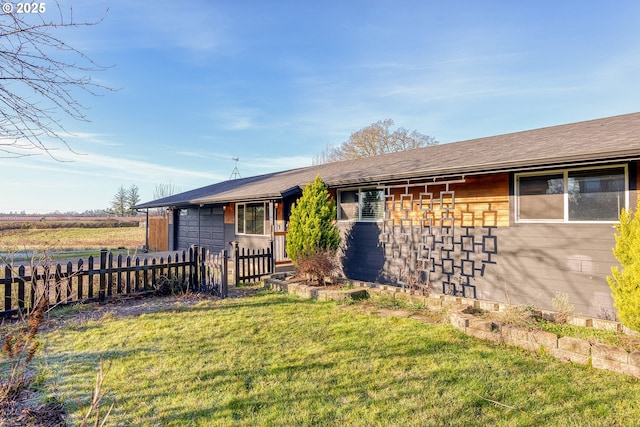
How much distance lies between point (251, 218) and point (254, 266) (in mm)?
4560

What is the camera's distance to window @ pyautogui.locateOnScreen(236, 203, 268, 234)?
12.9 meters

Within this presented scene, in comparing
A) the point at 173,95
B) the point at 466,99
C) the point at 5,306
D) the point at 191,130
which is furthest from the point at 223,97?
the point at 5,306

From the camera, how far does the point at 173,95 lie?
53.1 ft

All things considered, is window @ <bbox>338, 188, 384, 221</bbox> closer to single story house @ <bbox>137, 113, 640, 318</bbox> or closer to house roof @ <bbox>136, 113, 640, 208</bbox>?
single story house @ <bbox>137, 113, 640, 318</bbox>

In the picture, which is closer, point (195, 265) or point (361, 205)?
point (195, 265)

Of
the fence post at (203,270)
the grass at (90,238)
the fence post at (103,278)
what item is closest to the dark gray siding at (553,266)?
the fence post at (203,270)

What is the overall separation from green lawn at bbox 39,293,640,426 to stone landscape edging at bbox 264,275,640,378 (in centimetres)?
15

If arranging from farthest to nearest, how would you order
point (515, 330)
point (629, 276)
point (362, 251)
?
point (362, 251) → point (515, 330) → point (629, 276)

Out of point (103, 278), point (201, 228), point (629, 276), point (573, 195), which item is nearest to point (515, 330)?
point (629, 276)

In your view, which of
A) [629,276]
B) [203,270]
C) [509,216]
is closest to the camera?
[629,276]

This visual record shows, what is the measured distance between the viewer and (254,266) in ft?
29.7

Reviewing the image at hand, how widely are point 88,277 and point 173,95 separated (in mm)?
12050

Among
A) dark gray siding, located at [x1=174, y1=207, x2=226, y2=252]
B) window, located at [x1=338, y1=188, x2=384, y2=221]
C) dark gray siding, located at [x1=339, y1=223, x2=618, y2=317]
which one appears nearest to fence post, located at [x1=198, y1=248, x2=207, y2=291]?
window, located at [x1=338, y1=188, x2=384, y2=221]

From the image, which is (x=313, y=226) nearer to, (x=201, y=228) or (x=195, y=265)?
(x=195, y=265)
